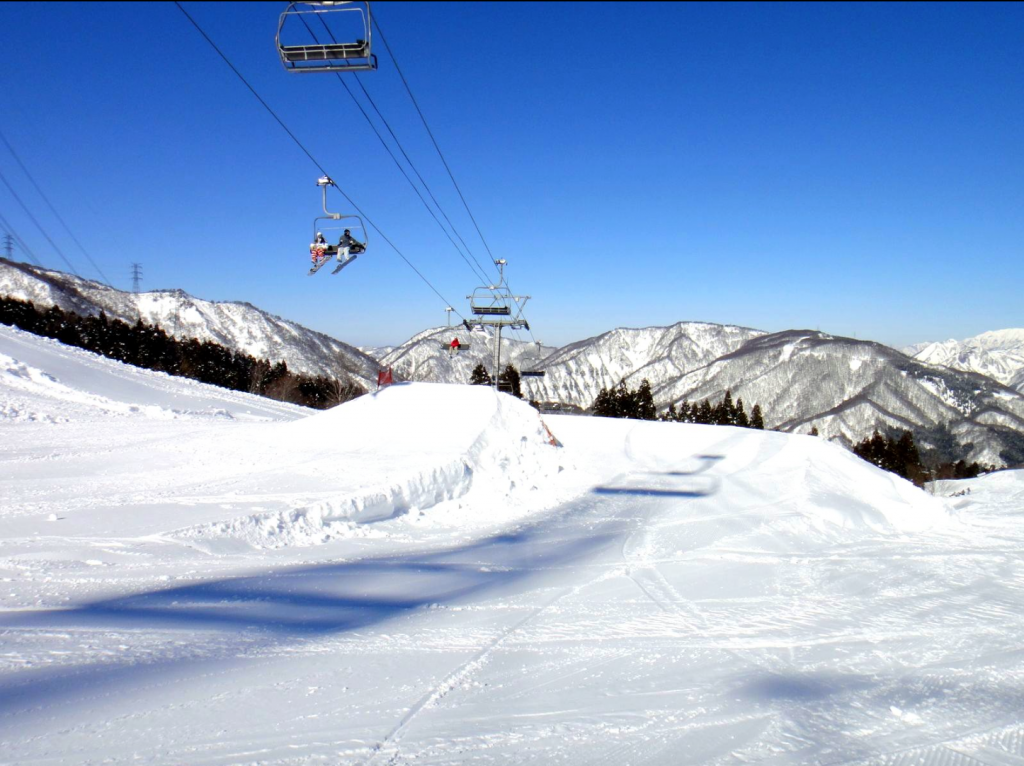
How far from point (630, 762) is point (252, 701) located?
245 cm

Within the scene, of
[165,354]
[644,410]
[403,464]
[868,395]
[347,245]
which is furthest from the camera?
[868,395]

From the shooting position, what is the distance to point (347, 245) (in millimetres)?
13812

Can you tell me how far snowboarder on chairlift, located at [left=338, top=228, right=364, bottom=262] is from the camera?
13.8 metres

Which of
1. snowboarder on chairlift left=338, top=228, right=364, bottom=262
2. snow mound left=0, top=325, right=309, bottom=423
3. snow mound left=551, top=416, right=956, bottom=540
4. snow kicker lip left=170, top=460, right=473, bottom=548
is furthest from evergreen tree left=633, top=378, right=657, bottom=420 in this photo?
snow kicker lip left=170, top=460, right=473, bottom=548

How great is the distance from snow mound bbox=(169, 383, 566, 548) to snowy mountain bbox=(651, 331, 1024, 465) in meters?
118

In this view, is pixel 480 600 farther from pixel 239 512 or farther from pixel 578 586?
pixel 239 512

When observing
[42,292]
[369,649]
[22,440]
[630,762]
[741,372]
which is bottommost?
[630,762]

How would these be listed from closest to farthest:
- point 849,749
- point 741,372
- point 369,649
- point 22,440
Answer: point 849,749
point 369,649
point 22,440
point 741,372

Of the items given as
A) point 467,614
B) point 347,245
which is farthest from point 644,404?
point 467,614

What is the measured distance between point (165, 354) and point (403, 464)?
6082 centimetres

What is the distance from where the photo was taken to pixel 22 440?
15.8 metres

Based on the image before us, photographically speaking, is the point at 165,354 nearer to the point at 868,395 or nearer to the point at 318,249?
the point at 318,249

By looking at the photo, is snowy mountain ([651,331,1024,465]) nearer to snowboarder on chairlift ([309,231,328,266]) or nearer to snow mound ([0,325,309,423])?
snow mound ([0,325,309,423])

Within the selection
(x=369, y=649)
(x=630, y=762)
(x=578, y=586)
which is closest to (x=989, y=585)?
(x=578, y=586)
